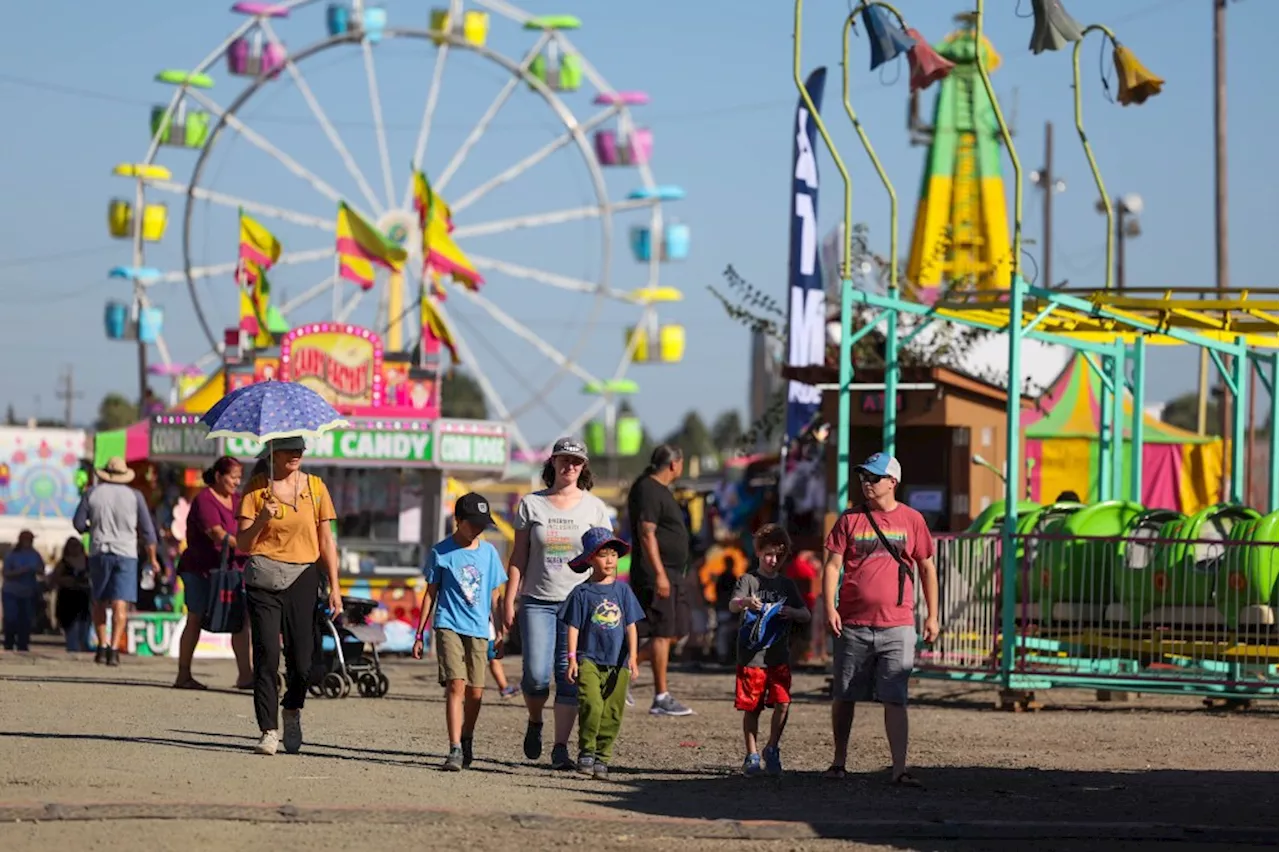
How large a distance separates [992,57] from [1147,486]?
1607 cm

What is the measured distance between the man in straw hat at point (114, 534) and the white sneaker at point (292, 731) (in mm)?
6670

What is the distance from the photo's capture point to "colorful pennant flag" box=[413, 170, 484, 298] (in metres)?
25.8

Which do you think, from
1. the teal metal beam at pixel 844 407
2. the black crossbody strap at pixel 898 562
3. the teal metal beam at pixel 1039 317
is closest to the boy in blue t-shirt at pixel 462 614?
the black crossbody strap at pixel 898 562

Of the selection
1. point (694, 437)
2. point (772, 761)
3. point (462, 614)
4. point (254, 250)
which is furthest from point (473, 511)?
point (694, 437)

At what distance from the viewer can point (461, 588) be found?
10.1m

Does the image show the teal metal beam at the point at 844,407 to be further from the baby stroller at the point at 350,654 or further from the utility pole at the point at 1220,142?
the utility pole at the point at 1220,142

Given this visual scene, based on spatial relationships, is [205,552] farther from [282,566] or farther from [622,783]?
[622,783]

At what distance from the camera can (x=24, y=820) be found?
7.65 meters

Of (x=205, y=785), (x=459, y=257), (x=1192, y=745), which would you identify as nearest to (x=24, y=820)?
(x=205, y=785)

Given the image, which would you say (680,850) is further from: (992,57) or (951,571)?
(992,57)

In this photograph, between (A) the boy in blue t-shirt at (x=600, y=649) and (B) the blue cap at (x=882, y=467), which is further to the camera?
(A) the boy in blue t-shirt at (x=600, y=649)

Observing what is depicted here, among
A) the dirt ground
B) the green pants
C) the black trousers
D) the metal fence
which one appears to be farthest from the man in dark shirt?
the black trousers

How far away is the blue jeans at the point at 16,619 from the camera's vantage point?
71.1 feet

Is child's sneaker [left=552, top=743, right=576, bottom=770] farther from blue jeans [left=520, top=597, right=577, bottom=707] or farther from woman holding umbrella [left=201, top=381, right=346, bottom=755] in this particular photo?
woman holding umbrella [left=201, top=381, right=346, bottom=755]
